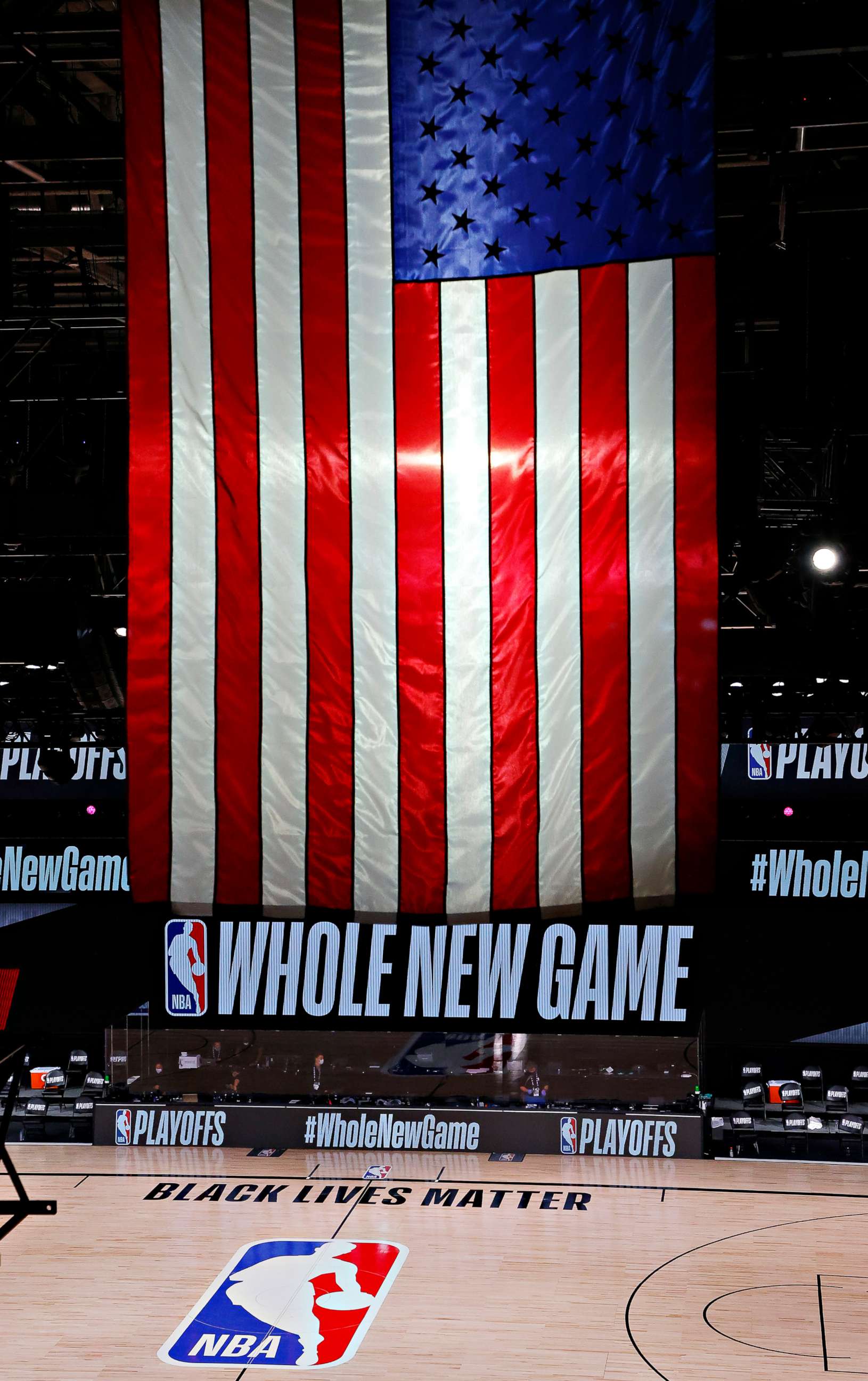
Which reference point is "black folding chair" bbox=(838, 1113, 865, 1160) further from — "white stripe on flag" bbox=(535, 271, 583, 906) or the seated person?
"white stripe on flag" bbox=(535, 271, 583, 906)

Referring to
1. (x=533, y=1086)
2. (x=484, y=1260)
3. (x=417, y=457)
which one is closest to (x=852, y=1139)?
(x=533, y=1086)

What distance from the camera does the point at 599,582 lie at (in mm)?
6605

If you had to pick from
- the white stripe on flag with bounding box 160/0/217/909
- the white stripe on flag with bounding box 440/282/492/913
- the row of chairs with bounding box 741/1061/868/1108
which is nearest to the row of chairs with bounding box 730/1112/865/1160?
the row of chairs with bounding box 741/1061/868/1108

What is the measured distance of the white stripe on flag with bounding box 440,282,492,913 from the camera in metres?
6.65

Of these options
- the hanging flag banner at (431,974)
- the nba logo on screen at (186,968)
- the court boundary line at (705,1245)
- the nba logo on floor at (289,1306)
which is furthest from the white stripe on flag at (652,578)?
the nba logo on screen at (186,968)

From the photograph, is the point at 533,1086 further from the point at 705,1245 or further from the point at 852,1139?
the point at 705,1245

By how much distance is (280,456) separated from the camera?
6.74 meters

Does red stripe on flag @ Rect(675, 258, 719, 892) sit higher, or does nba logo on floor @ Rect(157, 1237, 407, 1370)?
red stripe on flag @ Rect(675, 258, 719, 892)

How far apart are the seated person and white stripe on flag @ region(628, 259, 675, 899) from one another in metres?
8.48

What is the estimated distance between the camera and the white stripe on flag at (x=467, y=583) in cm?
665

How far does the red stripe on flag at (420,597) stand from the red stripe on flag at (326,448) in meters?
0.27

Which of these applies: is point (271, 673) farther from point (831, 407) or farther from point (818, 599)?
point (818, 599)

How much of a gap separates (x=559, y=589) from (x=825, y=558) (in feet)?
14.5

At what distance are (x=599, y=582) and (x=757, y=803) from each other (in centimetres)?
1307
